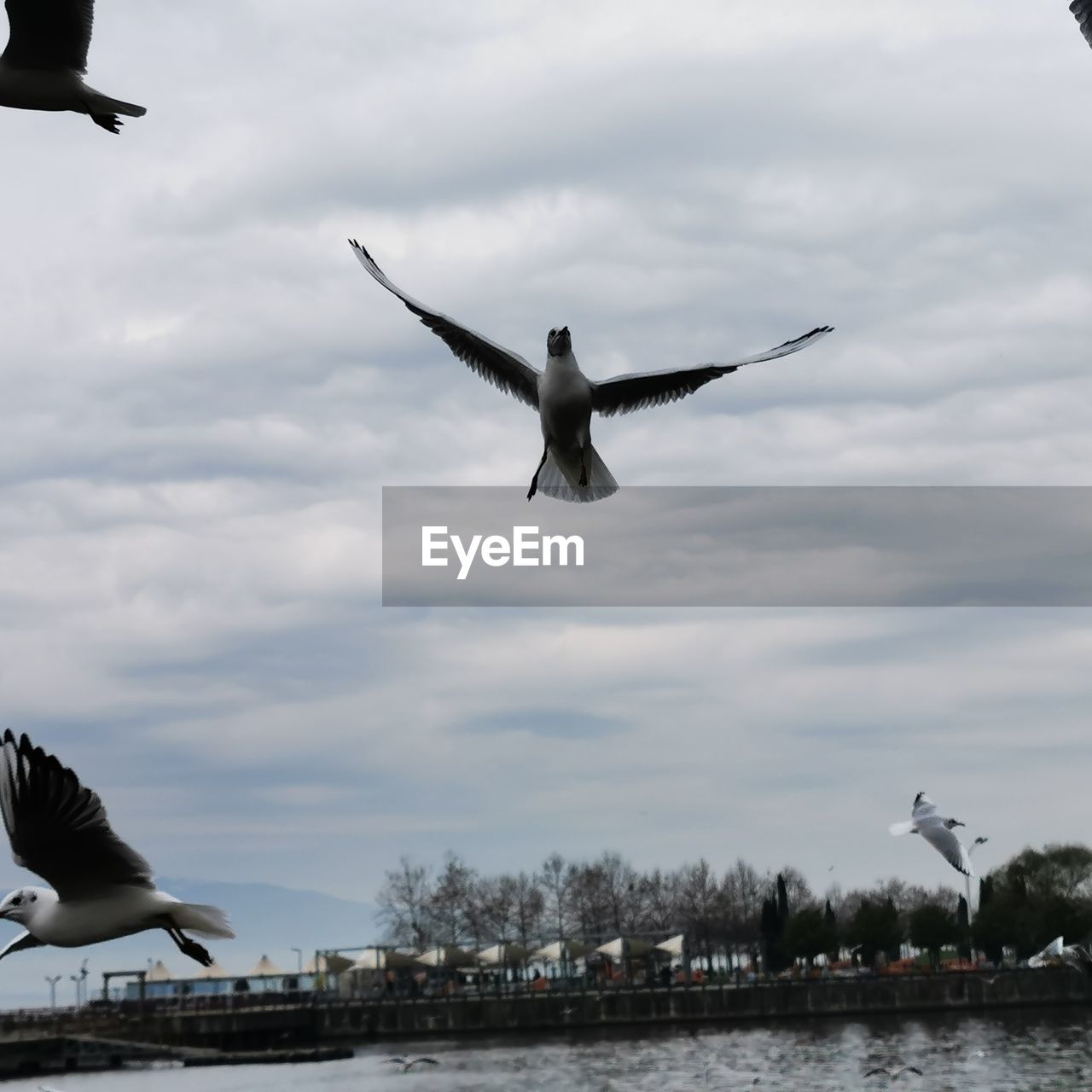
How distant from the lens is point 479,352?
783 inches

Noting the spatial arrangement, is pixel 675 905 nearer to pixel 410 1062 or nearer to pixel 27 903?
pixel 410 1062

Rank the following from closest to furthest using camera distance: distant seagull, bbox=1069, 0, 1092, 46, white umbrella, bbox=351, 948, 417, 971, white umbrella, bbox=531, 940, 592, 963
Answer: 1. distant seagull, bbox=1069, 0, 1092, 46
2. white umbrella, bbox=351, 948, 417, 971
3. white umbrella, bbox=531, 940, 592, 963

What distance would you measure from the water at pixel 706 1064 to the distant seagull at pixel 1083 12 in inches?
Answer: 1575

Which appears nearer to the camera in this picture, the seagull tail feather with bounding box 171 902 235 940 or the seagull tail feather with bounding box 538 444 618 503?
the seagull tail feather with bounding box 171 902 235 940

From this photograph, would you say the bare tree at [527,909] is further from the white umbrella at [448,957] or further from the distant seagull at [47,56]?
the distant seagull at [47,56]

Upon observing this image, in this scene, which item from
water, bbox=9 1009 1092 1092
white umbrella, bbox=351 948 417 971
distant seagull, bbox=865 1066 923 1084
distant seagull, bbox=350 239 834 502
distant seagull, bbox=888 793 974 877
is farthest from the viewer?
white umbrella, bbox=351 948 417 971

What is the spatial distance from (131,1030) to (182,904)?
60159mm

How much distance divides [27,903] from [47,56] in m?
5.79

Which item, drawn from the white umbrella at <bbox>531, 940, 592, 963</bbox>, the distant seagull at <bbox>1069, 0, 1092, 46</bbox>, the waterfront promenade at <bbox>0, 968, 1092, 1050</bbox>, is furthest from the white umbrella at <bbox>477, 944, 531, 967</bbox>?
the distant seagull at <bbox>1069, 0, 1092, 46</bbox>

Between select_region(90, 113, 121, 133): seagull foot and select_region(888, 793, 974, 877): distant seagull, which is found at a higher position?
select_region(90, 113, 121, 133): seagull foot

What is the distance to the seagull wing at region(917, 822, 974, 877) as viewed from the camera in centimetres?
Result: 3152

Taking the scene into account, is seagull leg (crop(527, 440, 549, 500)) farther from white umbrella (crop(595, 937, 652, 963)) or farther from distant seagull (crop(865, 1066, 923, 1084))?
white umbrella (crop(595, 937, 652, 963))

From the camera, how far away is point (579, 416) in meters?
17.8

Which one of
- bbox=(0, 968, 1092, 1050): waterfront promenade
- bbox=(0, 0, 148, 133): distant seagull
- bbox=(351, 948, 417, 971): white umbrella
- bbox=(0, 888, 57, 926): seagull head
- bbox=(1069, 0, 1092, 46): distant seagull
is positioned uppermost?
bbox=(0, 0, 148, 133): distant seagull
